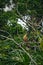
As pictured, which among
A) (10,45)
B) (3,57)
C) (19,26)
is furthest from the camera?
(19,26)

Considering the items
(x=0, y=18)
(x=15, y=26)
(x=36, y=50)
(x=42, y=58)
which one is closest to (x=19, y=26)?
(x=15, y=26)

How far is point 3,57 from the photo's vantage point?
9.27 feet

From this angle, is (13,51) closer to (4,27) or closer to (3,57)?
(3,57)

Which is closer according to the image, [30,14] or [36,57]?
[36,57]

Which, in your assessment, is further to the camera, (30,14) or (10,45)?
(30,14)

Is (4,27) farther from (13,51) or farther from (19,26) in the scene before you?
(13,51)

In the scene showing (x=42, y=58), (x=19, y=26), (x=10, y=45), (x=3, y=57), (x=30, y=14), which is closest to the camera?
(x=42, y=58)

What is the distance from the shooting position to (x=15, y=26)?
3779 millimetres

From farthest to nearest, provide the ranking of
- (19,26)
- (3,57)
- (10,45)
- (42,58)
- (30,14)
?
(30,14) → (19,26) → (10,45) → (3,57) → (42,58)

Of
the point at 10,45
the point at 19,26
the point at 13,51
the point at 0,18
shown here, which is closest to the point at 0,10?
the point at 0,18

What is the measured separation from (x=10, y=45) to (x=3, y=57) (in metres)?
0.24

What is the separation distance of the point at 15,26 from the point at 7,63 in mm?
1100

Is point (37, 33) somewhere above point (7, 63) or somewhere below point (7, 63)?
above

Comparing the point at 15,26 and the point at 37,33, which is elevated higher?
the point at 37,33
